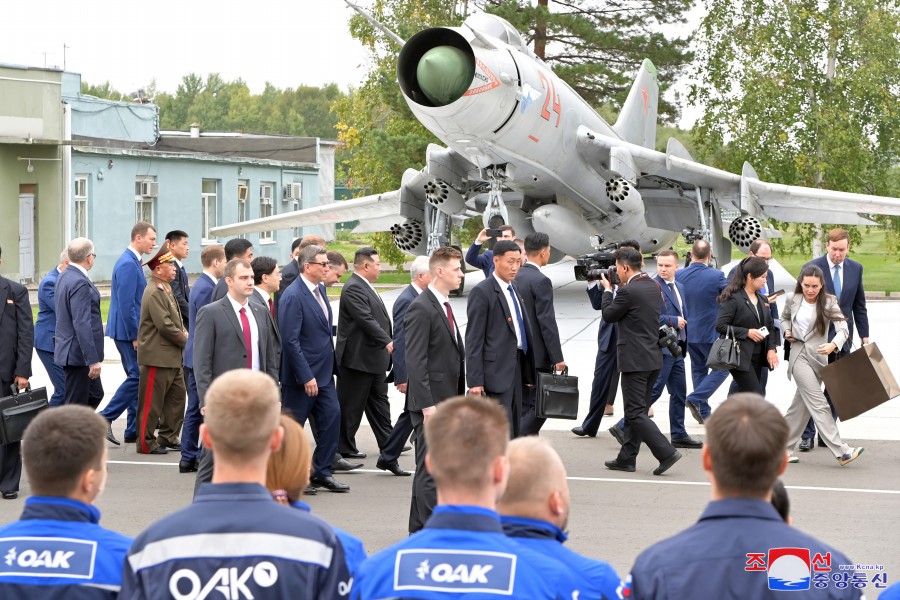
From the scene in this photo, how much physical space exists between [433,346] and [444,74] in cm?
857

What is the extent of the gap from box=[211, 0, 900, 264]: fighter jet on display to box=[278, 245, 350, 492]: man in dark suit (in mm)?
7237

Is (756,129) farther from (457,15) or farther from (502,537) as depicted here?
(502,537)

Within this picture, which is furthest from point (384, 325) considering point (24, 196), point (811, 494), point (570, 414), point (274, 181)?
point (274, 181)

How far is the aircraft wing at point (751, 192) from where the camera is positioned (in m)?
19.7

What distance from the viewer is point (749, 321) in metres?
9.32

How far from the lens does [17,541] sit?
3.00 meters

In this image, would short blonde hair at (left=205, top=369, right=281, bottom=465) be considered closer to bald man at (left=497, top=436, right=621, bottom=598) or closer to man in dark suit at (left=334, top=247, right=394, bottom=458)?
bald man at (left=497, top=436, right=621, bottom=598)

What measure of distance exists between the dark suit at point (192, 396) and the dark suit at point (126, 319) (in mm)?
1027

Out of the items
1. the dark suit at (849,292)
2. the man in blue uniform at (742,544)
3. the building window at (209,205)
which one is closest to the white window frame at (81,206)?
→ the building window at (209,205)

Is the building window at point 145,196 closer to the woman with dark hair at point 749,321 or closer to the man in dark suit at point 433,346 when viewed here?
the woman with dark hair at point 749,321

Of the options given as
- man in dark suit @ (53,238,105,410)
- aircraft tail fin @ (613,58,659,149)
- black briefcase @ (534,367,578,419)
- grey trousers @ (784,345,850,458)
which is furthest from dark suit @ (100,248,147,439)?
aircraft tail fin @ (613,58,659,149)

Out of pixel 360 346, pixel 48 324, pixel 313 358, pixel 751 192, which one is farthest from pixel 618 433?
pixel 751 192

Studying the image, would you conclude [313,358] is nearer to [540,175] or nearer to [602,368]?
[602,368]

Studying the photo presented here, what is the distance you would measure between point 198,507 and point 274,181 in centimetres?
3663
